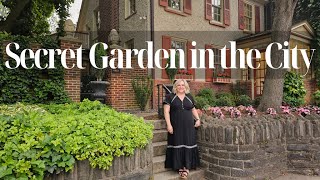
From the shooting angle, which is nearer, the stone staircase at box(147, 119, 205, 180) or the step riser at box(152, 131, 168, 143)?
the stone staircase at box(147, 119, 205, 180)

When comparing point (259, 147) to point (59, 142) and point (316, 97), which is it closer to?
point (59, 142)

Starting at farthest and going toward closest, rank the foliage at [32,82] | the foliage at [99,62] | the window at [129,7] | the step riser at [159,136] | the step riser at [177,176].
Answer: the window at [129,7] → the foliage at [99,62] → the foliage at [32,82] → the step riser at [159,136] → the step riser at [177,176]

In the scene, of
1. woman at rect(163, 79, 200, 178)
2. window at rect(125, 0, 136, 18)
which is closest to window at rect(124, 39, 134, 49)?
window at rect(125, 0, 136, 18)

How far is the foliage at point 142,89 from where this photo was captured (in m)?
9.17

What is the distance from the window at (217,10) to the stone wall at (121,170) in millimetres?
11058

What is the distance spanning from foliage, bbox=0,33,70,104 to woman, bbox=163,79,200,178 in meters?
4.40

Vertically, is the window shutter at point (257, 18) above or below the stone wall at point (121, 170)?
above

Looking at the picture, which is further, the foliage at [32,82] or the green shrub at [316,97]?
the green shrub at [316,97]

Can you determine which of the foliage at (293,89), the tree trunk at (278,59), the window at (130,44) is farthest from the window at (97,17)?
the tree trunk at (278,59)

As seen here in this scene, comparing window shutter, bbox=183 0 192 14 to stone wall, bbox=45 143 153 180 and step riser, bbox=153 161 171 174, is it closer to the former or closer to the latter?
step riser, bbox=153 161 171 174

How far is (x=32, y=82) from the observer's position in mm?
7293

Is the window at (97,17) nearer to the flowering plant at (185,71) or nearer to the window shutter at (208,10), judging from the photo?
the window shutter at (208,10)

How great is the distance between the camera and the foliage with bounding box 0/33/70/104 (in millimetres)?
6914

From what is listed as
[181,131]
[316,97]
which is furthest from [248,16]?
[181,131]
